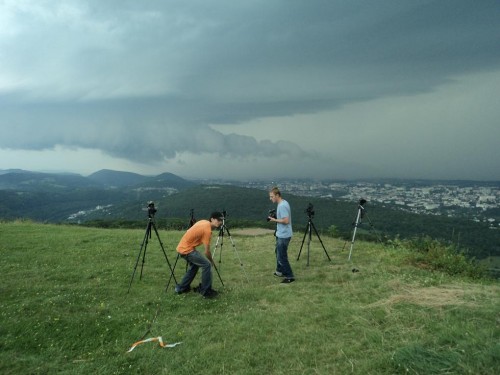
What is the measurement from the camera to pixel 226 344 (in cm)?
666

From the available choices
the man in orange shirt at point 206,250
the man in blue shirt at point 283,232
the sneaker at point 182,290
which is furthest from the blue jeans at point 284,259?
the sneaker at point 182,290

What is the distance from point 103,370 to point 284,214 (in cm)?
736

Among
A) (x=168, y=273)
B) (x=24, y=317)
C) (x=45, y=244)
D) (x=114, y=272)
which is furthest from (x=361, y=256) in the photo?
(x=45, y=244)

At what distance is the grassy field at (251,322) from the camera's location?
18.0ft

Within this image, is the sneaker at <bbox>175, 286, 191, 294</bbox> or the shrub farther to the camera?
the shrub

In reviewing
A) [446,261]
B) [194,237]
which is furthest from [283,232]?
[446,261]

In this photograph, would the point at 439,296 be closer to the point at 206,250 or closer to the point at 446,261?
the point at 446,261

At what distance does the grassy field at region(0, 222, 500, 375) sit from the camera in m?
5.50

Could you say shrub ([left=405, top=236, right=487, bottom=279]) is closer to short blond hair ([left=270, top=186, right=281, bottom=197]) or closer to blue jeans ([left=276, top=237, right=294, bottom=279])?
blue jeans ([left=276, top=237, right=294, bottom=279])

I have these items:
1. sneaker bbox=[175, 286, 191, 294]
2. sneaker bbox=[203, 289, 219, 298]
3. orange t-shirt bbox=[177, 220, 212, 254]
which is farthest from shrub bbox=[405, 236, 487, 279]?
sneaker bbox=[175, 286, 191, 294]

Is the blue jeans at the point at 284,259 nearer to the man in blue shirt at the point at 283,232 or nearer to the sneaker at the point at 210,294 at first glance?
the man in blue shirt at the point at 283,232

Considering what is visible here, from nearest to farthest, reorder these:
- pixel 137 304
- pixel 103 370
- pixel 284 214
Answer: pixel 103 370 → pixel 137 304 → pixel 284 214

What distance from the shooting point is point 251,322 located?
7648mm

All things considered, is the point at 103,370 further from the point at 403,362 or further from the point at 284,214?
the point at 284,214
